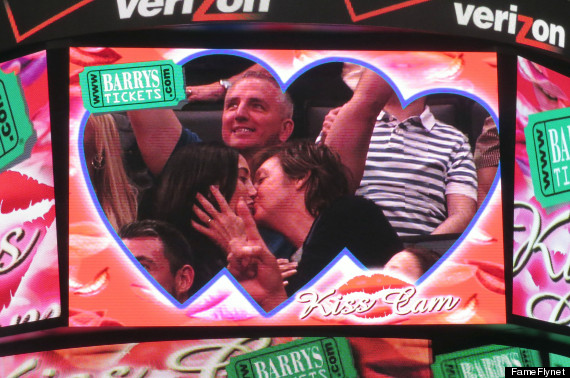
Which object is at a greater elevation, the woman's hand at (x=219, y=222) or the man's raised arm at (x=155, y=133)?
the man's raised arm at (x=155, y=133)

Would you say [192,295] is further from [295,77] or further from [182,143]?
[295,77]

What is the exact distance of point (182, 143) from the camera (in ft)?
23.2

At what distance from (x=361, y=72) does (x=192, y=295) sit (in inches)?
74.2

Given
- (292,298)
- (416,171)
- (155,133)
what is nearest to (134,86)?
(155,133)

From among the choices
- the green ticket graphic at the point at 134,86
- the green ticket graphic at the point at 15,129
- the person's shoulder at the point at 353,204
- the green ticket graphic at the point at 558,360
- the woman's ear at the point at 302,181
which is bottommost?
the green ticket graphic at the point at 558,360

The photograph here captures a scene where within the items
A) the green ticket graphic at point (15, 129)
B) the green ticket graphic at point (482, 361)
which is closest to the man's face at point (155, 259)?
the green ticket graphic at point (15, 129)

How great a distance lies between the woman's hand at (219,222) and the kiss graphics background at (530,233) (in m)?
1.91

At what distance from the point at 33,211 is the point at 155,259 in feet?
2.82

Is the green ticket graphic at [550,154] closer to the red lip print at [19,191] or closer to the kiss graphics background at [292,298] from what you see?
the kiss graphics background at [292,298]

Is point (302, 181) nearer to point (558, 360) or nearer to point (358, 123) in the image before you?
point (358, 123)

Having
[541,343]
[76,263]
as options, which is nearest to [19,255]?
[76,263]

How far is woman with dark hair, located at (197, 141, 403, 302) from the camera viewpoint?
23.4ft

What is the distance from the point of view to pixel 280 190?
7.14 m

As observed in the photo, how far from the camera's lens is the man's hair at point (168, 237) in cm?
705
